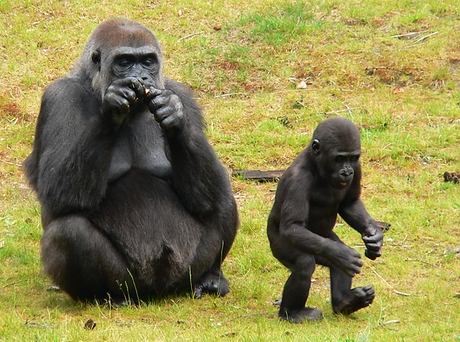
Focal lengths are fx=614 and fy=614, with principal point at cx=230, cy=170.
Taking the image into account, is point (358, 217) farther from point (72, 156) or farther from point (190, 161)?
point (72, 156)

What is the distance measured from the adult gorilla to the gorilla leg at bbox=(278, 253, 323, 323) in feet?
2.97

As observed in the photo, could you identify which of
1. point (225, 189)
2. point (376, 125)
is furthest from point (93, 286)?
point (376, 125)

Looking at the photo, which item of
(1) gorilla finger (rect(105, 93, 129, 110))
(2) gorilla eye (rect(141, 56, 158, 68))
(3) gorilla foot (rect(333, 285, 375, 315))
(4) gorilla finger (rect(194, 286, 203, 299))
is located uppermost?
(2) gorilla eye (rect(141, 56, 158, 68))

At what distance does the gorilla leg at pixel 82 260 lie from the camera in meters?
4.29

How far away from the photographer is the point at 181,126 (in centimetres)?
443

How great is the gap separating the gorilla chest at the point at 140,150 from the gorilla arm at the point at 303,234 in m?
1.09

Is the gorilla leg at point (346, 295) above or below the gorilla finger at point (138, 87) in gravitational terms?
below

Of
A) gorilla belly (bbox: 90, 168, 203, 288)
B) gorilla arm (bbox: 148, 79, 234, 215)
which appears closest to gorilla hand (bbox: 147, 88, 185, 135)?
gorilla arm (bbox: 148, 79, 234, 215)

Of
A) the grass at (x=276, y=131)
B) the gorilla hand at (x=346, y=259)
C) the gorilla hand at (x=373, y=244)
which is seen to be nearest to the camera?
the gorilla hand at (x=346, y=259)

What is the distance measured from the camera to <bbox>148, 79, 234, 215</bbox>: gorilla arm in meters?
4.34

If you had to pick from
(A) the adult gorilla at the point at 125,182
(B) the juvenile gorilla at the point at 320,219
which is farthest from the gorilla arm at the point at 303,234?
(A) the adult gorilla at the point at 125,182

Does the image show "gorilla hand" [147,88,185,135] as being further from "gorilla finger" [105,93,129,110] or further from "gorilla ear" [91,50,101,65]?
"gorilla ear" [91,50,101,65]

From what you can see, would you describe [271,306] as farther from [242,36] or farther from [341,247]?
[242,36]

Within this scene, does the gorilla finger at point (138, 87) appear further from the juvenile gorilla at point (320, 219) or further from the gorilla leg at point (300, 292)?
the gorilla leg at point (300, 292)
